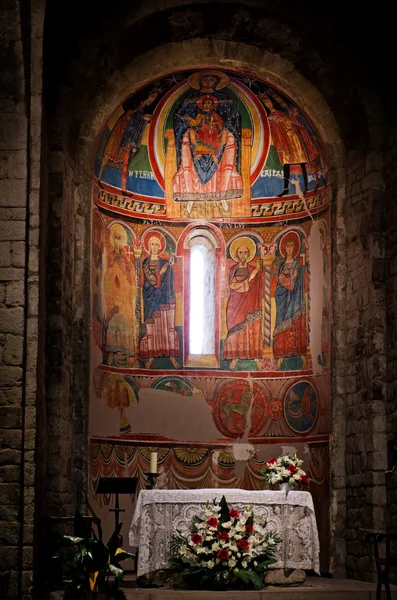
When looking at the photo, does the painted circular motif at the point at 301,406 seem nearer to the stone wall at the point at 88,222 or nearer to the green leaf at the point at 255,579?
the stone wall at the point at 88,222

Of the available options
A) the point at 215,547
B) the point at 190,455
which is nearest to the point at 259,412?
the point at 190,455

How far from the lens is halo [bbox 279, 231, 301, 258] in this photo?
14.2 m

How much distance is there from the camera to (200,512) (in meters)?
10.9

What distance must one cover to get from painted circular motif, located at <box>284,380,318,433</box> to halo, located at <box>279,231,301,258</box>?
5.77ft

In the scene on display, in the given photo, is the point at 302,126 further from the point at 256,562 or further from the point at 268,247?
the point at 256,562

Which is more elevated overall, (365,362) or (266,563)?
(365,362)

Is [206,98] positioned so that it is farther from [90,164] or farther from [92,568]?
[92,568]

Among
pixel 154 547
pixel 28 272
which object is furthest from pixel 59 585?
pixel 28 272

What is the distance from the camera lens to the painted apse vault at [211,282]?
1371cm

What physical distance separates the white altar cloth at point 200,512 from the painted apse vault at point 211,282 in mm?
2243

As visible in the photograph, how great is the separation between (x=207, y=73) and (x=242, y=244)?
2.31m

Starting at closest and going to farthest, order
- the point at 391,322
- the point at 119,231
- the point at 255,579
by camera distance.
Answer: the point at 255,579
the point at 391,322
the point at 119,231

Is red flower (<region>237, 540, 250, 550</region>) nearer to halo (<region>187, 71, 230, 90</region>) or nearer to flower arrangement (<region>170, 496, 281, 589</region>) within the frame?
flower arrangement (<region>170, 496, 281, 589</region>)

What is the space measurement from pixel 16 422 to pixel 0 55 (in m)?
3.52
